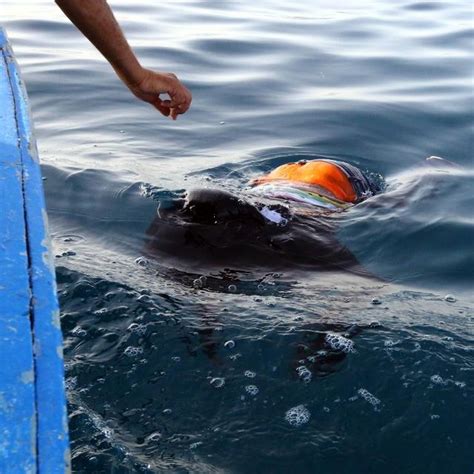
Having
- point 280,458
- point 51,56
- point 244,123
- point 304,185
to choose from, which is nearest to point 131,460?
point 280,458

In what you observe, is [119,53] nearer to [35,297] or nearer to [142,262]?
[35,297]

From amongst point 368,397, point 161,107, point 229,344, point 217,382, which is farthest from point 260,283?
point 161,107

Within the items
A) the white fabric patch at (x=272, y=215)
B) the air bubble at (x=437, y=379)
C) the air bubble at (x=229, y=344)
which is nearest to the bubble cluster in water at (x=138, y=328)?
the air bubble at (x=229, y=344)

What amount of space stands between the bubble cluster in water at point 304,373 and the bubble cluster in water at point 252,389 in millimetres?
206

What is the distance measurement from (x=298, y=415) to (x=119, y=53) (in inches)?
61.5

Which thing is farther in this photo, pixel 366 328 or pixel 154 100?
pixel 366 328

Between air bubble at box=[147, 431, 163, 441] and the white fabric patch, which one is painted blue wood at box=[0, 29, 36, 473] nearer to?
air bubble at box=[147, 431, 163, 441]

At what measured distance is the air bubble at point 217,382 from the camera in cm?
334

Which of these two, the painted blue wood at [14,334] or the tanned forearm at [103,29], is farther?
the tanned forearm at [103,29]

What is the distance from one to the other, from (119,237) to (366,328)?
1.74 metres

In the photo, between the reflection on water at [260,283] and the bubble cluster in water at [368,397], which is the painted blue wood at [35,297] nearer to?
the reflection on water at [260,283]

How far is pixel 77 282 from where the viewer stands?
4.02 meters

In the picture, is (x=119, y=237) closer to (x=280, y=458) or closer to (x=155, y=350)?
(x=155, y=350)

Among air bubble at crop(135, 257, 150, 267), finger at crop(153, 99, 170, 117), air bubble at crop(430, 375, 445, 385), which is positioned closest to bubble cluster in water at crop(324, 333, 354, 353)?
air bubble at crop(430, 375, 445, 385)
